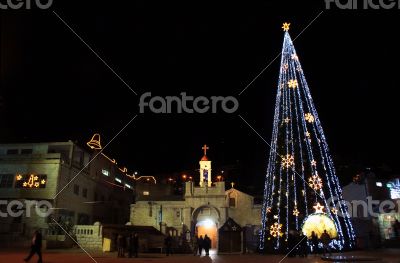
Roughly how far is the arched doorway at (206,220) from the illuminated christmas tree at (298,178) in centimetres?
1632

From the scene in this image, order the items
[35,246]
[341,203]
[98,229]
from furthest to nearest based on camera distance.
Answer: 1. [98,229]
2. [341,203]
3. [35,246]

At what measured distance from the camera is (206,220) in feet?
150

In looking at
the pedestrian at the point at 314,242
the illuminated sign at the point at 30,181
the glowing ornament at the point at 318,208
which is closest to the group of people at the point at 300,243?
the pedestrian at the point at 314,242

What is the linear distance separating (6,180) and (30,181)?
271cm

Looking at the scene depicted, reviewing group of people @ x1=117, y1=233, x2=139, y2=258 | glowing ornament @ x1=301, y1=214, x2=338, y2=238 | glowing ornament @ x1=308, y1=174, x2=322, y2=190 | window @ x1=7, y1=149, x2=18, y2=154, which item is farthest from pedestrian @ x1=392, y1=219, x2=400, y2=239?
window @ x1=7, y1=149, x2=18, y2=154

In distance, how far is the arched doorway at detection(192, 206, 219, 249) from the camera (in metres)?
45.2

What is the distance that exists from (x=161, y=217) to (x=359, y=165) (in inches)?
1090

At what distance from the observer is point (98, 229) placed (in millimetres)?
34875

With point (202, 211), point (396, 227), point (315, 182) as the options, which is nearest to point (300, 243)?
point (315, 182)

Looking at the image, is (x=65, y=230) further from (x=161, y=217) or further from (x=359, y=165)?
(x=359, y=165)

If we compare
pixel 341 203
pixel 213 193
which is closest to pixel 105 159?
pixel 213 193

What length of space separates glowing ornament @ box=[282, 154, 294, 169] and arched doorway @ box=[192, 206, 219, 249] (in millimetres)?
18074

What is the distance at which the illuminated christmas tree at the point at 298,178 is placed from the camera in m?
28.0

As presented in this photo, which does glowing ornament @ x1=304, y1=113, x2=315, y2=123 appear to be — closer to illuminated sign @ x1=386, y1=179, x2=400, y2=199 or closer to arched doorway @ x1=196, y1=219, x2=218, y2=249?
arched doorway @ x1=196, y1=219, x2=218, y2=249
